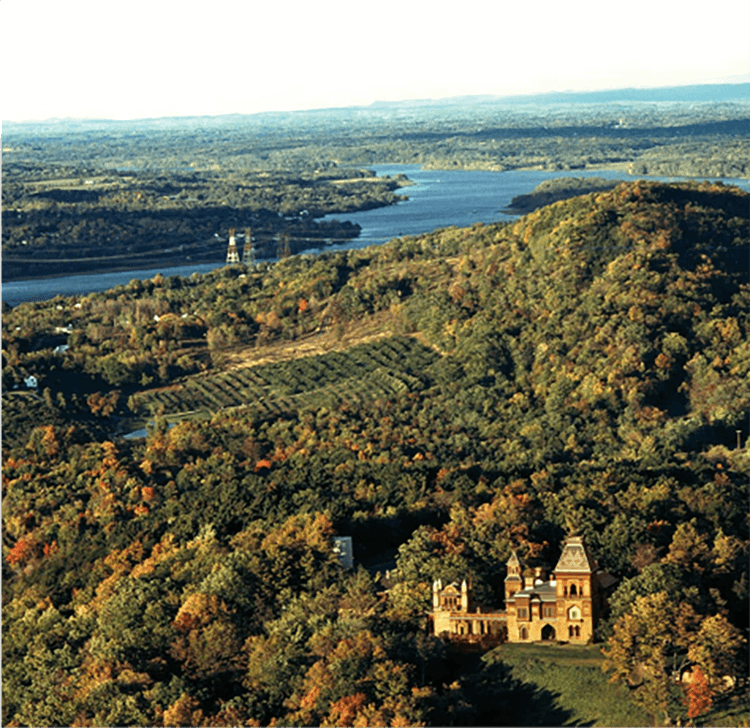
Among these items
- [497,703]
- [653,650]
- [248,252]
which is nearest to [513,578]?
[497,703]

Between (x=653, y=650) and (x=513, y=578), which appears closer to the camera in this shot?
(x=653, y=650)

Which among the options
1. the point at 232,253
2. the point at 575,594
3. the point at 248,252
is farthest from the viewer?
the point at 248,252

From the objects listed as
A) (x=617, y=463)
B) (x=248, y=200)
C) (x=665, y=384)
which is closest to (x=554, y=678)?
(x=617, y=463)

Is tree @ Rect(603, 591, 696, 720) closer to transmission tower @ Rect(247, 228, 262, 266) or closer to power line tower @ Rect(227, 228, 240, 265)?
transmission tower @ Rect(247, 228, 262, 266)

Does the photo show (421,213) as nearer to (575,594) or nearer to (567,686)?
(575,594)

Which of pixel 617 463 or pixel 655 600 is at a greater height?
pixel 655 600

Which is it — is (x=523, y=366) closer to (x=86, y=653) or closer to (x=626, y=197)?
(x=626, y=197)
